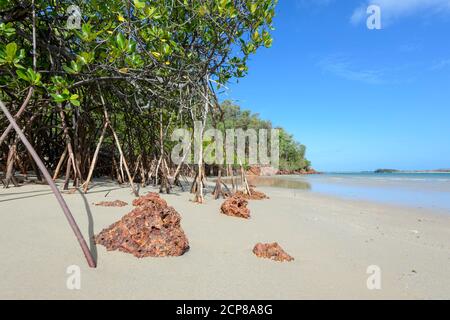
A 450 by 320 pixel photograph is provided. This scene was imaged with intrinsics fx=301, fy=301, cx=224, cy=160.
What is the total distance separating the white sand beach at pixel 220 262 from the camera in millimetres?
1470

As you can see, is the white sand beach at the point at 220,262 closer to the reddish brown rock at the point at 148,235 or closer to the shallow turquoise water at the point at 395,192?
the reddish brown rock at the point at 148,235

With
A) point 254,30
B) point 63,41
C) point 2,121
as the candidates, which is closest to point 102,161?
point 2,121

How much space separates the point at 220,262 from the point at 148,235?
0.50m

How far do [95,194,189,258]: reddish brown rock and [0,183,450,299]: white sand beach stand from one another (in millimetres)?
A: 67

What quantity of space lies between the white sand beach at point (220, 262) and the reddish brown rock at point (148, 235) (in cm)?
7

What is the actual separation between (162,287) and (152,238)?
51 cm

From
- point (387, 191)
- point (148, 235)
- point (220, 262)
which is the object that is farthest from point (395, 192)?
point (148, 235)

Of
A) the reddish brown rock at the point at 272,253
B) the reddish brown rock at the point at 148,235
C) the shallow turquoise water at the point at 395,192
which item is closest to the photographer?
the reddish brown rock at the point at 148,235

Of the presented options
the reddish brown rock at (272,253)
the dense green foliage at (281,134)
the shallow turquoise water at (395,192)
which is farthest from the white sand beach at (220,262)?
the dense green foliage at (281,134)

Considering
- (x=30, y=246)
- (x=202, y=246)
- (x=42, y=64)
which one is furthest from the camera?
(x=42, y=64)

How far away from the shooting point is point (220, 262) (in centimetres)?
191
